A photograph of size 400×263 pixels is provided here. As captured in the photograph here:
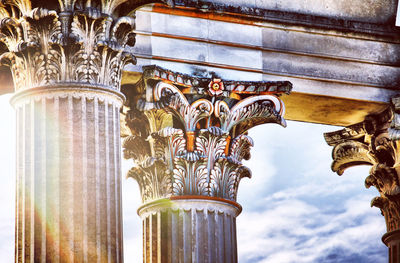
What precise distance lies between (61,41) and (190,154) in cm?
556

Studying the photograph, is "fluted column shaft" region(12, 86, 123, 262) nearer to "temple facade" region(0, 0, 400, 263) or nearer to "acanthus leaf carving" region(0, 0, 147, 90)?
"temple facade" region(0, 0, 400, 263)

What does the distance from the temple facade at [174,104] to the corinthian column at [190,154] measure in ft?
0.09

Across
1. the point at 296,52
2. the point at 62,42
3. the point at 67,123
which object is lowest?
the point at 67,123

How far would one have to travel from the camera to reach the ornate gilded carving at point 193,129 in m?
29.0

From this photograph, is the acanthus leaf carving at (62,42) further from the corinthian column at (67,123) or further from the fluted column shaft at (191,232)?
the fluted column shaft at (191,232)

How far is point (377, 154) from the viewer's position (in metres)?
32.8

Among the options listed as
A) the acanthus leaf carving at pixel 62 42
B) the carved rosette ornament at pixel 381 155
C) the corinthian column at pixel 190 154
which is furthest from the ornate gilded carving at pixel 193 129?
the carved rosette ornament at pixel 381 155

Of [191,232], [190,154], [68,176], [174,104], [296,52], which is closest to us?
[68,176]

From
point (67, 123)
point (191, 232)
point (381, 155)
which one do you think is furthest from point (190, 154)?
point (381, 155)

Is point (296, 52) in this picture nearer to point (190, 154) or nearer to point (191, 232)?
point (190, 154)

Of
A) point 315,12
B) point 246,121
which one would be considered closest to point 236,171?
point 246,121

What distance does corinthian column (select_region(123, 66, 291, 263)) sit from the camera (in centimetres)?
2877

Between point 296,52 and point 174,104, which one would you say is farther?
point 296,52

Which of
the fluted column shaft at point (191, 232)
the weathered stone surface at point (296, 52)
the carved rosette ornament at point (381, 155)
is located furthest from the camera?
the carved rosette ornament at point (381, 155)
